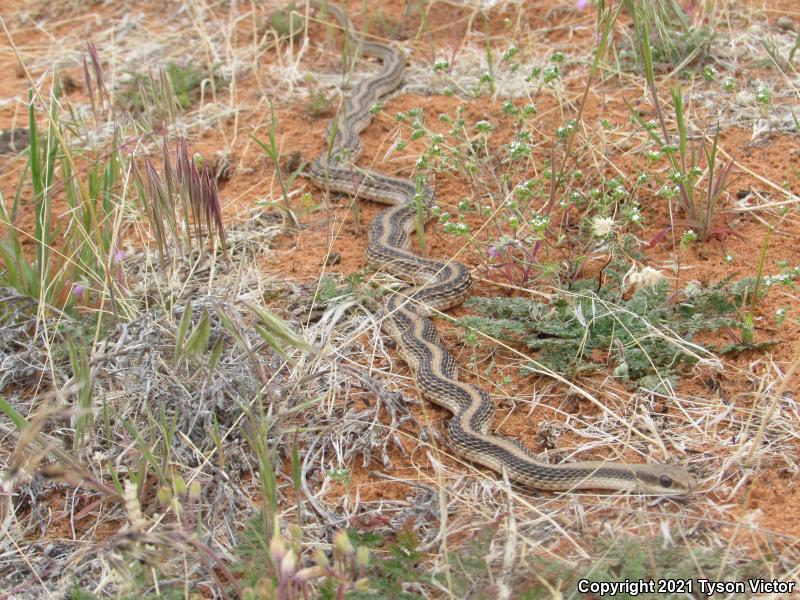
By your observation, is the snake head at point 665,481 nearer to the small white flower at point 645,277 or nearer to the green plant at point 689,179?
the small white flower at point 645,277

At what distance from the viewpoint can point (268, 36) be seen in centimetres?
→ 849

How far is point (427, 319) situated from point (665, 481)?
1894mm

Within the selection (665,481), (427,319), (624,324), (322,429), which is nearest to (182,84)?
(427,319)

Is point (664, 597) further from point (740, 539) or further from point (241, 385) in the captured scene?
point (241, 385)

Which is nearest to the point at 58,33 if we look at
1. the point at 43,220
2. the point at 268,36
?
the point at 268,36

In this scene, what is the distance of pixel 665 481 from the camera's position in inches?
149

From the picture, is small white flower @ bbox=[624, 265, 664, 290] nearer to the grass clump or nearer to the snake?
the snake

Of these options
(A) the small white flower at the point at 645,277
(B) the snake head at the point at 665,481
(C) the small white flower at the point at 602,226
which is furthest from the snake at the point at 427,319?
(A) the small white flower at the point at 645,277

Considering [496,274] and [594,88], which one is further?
[594,88]

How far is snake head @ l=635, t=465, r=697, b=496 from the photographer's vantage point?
3.76 meters

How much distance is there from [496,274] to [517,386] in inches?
37.0

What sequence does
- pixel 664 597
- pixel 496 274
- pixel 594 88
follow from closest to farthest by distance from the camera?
pixel 664 597
pixel 496 274
pixel 594 88

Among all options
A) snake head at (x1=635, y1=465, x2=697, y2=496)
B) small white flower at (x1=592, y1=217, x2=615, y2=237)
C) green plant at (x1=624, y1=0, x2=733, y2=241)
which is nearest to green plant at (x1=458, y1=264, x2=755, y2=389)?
small white flower at (x1=592, y1=217, x2=615, y2=237)

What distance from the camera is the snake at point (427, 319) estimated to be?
390 cm
